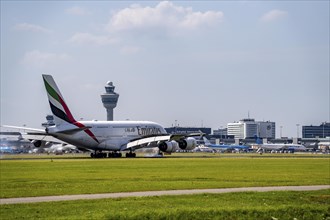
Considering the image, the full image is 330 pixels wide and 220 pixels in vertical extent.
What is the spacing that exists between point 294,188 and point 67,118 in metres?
66.3

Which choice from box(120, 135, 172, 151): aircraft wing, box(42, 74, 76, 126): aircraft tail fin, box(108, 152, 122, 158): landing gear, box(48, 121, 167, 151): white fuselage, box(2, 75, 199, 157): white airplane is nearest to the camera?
box(42, 74, 76, 126): aircraft tail fin

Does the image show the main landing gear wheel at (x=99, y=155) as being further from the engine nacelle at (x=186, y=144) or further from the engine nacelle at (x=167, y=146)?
the engine nacelle at (x=186, y=144)

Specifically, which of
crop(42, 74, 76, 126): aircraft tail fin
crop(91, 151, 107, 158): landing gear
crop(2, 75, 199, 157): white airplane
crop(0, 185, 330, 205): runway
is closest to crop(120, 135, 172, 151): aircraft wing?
crop(2, 75, 199, 157): white airplane

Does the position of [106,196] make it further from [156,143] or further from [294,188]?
[156,143]

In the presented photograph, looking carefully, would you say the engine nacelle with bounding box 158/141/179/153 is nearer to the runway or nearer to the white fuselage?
the white fuselage

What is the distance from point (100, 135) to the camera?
113000 mm

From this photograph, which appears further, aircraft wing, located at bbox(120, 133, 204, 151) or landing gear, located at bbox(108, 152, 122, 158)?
landing gear, located at bbox(108, 152, 122, 158)

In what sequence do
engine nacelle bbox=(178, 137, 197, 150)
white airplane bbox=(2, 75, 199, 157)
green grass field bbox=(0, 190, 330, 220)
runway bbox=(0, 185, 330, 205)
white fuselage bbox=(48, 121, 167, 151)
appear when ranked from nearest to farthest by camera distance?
green grass field bbox=(0, 190, 330, 220), runway bbox=(0, 185, 330, 205), white airplane bbox=(2, 75, 199, 157), white fuselage bbox=(48, 121, 167, 151), engine nacelle bbox=(178, 137, 197, 150)

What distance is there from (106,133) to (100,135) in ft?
4.53

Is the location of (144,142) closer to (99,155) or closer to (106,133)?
(106,133)

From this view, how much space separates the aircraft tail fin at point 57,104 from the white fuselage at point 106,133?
130 cm

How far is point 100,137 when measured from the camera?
113 meters

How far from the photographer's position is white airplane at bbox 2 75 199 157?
347ft

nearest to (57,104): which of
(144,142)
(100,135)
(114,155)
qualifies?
(100,135)
